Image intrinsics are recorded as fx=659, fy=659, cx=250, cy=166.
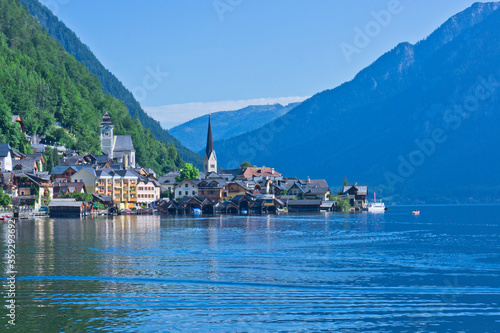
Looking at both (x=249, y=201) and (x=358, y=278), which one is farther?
(x=249, y=201)

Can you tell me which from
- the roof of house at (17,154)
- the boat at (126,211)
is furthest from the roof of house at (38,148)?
the boat at (126,211)

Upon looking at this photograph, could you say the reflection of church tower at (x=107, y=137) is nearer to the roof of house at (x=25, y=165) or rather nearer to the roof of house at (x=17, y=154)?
the roof of house at (x=17, y=154)

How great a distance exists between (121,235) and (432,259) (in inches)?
1134

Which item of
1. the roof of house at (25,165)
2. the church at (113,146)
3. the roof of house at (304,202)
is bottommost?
the roof of house at (304,202)

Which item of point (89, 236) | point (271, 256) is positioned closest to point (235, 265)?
point (271, 256)

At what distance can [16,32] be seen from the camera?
184m

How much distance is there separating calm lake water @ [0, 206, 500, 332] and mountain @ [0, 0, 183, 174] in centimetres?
9043

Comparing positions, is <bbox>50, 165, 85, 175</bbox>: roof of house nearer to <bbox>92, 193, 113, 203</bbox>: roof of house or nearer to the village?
the village

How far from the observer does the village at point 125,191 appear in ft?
330

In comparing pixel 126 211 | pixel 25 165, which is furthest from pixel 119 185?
pixel 25 165

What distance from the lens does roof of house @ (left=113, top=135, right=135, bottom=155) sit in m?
172

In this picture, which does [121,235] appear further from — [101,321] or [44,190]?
[44,190]

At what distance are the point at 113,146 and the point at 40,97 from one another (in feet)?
78.1

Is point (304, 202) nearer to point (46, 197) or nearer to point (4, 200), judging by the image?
point (46, 197)
